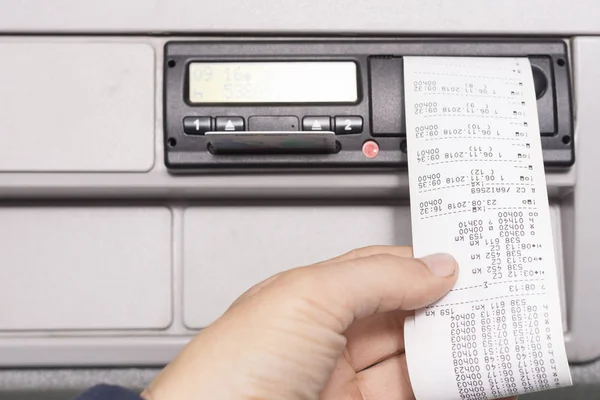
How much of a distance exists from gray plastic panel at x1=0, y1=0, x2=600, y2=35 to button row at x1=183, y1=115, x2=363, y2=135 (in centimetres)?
9

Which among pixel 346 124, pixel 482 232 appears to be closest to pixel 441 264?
pixel 482 232

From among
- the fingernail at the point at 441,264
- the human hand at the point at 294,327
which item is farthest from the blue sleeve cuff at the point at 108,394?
the fingernail at the point at 441,264

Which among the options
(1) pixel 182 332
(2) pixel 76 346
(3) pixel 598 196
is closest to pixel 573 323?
(3) pixel 598 196

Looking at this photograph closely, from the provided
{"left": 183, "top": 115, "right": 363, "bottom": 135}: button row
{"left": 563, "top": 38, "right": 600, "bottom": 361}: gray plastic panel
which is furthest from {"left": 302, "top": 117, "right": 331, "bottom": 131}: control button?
{"left": 563, "top": 38, "right": 600, "bottom": 361}: gray plastic panel

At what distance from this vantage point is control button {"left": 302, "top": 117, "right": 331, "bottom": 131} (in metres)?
0.56

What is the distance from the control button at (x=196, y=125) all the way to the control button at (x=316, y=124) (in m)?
0.09

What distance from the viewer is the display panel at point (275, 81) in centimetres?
56

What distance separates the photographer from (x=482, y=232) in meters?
0.50

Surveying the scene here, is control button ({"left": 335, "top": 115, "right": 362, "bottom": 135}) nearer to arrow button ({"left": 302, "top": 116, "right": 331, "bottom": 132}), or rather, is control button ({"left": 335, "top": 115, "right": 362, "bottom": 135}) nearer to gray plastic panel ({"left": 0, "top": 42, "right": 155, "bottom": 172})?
arrow button ({"left": 302, "top": 116, "right": 331, "bottom": 132})

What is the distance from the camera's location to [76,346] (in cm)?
59

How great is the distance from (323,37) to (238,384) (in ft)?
1.06

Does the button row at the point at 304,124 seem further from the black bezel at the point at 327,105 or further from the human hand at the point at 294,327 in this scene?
the human hand at the point at 294,327

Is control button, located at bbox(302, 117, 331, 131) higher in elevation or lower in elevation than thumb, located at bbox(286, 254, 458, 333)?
higher

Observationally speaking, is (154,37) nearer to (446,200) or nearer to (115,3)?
(115,3)
